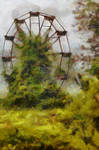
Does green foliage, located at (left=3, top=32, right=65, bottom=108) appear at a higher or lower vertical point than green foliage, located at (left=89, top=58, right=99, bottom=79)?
lower

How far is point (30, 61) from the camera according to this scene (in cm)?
729

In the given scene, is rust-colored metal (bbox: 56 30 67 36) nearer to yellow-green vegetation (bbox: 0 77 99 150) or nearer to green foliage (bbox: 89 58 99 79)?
green foliage (bbox: 89 58 99 79)

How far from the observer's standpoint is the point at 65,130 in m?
2.00

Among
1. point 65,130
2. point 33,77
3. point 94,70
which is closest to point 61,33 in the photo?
point 33,77

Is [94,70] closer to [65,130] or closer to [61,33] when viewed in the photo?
[65,130]

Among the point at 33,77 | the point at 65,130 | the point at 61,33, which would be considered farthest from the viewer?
the point at 61,33

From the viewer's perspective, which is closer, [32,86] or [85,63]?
[32,86]

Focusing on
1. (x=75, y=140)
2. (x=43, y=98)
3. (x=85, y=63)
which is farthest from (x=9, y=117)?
(x=85, y=63)

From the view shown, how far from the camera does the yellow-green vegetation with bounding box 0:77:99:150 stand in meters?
1.91

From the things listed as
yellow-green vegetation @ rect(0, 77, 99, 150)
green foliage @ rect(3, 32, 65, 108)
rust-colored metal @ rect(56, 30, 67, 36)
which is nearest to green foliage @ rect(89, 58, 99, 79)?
yellow-green vegetation @ rect(0, 77, 99, 150)

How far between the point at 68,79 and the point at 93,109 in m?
6.37

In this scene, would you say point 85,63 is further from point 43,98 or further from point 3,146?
point 3,146

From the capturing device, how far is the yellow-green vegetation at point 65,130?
1909mm

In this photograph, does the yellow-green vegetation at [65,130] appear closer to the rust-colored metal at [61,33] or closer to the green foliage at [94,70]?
the green foliage at [94,70]
